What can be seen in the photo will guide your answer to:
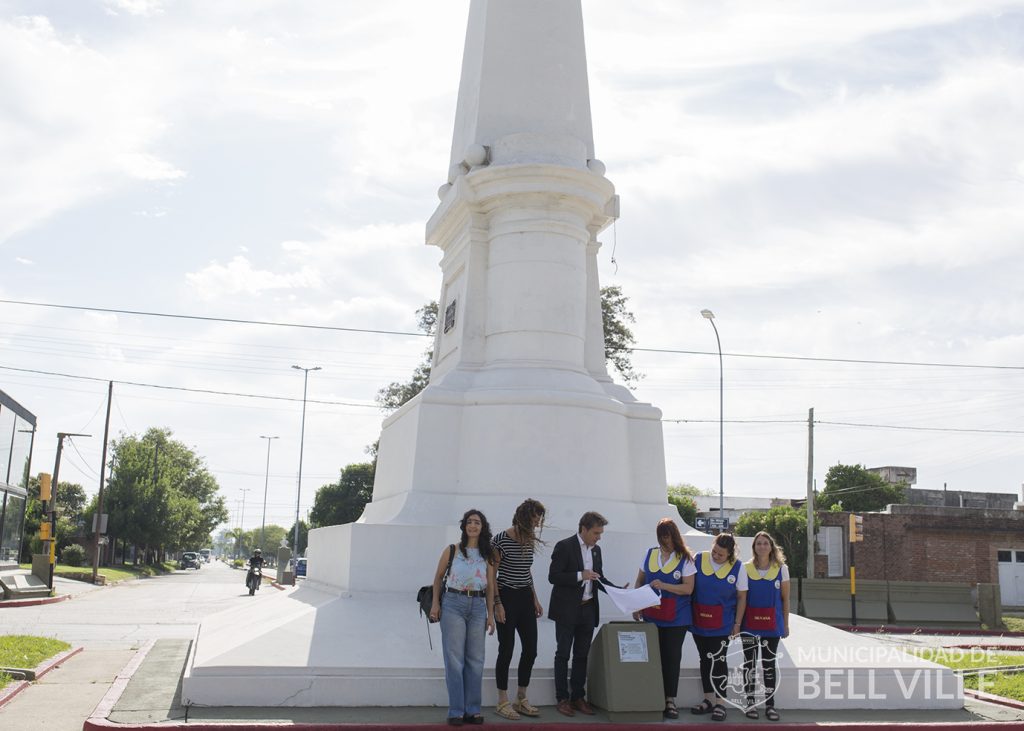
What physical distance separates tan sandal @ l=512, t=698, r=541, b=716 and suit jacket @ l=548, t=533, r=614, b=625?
68 centimetres

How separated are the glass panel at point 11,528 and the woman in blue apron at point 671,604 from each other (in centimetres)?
2558

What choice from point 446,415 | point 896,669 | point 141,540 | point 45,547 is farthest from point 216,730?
point 141,540

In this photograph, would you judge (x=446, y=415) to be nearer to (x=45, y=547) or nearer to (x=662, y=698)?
(x=662, y=698)

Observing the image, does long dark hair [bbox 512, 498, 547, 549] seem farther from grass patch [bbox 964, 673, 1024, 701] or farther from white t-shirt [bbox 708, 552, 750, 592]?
grass patch [bbox 964, 673, 1024, 701]

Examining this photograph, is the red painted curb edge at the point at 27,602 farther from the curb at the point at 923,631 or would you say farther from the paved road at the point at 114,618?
the curb at the point at 923,631

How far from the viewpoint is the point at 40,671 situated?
9734 mm

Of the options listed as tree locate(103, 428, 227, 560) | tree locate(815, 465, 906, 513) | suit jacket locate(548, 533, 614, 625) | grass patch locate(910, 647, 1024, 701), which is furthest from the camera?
tree locate(815, 465, 906, 513)

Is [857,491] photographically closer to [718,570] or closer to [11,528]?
[11,528]

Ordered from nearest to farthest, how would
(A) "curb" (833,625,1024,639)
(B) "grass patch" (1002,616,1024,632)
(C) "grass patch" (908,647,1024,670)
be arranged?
(C) "grass patch" (908,647,1024,670) → (A) "curb" (833,625,1024,639) → (B) "grass patch" (1002,616,1024,632)

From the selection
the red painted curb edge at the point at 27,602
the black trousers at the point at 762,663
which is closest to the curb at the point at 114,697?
the black trousers at the point at 762,663

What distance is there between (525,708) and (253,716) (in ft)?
6.77

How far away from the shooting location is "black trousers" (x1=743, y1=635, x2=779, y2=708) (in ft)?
26.3

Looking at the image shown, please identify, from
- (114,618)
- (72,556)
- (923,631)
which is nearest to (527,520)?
(114,618)

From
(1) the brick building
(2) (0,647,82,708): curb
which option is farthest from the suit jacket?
(1) the brick building
